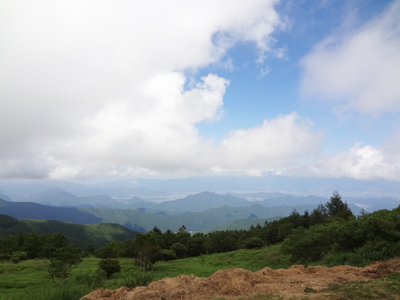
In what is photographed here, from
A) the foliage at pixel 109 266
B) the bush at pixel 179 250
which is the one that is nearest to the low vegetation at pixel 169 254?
the foliage at pixel 109 266

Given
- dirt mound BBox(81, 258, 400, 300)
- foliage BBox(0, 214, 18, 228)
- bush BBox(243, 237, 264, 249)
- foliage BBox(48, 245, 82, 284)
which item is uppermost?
dirt mound BBox(81, 258, 400, 300)

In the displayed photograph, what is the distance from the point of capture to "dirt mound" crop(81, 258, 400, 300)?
358 inches

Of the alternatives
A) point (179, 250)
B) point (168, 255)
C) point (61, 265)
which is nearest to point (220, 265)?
point (61, 265)

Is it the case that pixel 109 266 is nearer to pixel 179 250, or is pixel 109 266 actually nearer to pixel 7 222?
pixel 179 250

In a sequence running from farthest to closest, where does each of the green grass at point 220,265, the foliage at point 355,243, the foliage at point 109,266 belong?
the foliage at point 109,266 < the green grass at point 220,265 < the foliage at point 355,243

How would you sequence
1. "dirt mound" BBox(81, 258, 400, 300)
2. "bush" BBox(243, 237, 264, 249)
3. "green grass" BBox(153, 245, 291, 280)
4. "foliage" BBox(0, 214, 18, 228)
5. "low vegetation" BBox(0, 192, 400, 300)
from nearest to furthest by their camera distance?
"dirt mound" BBox(81, 258, 400, 300) → "low vegetation" BBox(0, 192, 400, 300) → "green grass" BBox(153, 245, 291, 280) → "bush" BBox(243, 237, 264, 249) → "foliage" BBox(0, 214, 18, 228)

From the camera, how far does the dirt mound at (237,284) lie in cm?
910

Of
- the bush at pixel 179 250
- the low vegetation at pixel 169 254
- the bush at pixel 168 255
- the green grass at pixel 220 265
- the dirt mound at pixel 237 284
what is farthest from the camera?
the bush at pixel 179 250

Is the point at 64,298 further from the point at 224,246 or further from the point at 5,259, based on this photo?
the point at 224,246

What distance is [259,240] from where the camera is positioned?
6719 centimetres

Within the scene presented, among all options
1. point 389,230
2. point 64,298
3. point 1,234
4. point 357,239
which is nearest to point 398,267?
point 389,230

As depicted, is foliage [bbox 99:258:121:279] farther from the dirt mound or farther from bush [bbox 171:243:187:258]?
bush [bbox 171:243:187:258]

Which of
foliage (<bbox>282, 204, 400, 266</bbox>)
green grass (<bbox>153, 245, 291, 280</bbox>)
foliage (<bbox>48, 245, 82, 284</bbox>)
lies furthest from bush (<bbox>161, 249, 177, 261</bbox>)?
foliage (<bbox>282, 204, 400, 266</bbox>)

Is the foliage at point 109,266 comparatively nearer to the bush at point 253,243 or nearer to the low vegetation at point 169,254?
the low vegetation at point 169,254
